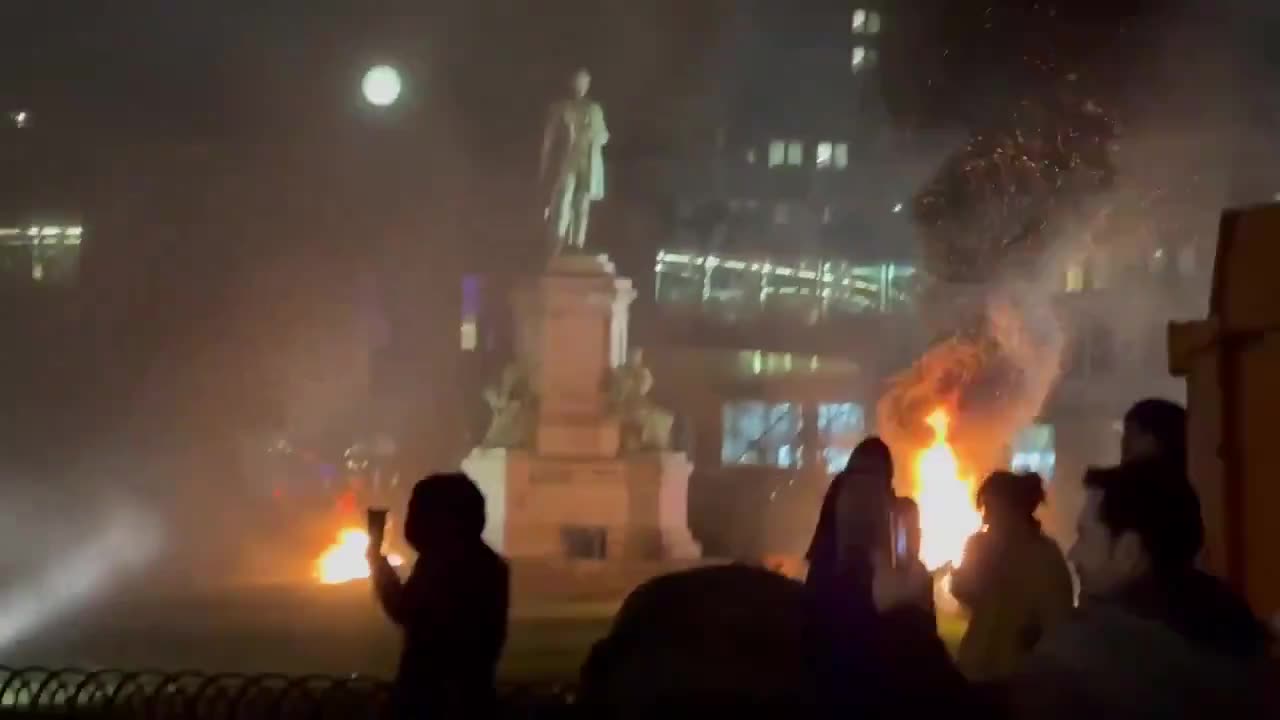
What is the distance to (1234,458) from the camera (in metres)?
7.34

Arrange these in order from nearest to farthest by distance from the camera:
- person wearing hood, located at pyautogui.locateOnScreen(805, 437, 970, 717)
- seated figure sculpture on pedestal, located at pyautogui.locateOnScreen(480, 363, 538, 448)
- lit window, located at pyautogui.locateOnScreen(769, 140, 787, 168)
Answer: person wearing hood, located at pyautogui.locateOnScreen(805, 437, 970, 717)
seated figure sculpture on pedestal, located at pyautogui.locateOnScreen(480, 363, 538, 448)
lit window, located at pyautogui.locateOnScreen(769, 140, 787, 168)

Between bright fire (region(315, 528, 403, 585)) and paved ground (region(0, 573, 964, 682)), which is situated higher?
paved ground (region(0, 573, 964, 682))

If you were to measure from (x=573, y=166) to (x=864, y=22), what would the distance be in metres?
35.4

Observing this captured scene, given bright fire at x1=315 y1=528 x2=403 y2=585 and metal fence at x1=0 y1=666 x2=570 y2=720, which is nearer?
metal fence at x1=0 y1=666 x2=570 y2=720

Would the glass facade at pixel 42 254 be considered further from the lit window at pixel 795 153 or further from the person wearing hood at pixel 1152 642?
the person wearing hood at pixel 1152 642

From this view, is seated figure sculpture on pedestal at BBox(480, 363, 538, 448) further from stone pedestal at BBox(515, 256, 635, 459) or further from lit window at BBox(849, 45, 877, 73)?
lit window at BBox(849, 45, 877, 73)

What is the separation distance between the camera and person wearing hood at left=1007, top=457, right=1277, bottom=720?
335 cm

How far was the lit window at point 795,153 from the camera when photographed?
51031 millimetres

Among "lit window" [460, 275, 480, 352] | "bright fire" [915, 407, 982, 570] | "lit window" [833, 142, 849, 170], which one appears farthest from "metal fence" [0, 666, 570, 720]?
"lit window" [833, 142, 849, 170]

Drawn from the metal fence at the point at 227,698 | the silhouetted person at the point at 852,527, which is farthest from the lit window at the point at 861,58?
the silhouetted person at the point at 852,527

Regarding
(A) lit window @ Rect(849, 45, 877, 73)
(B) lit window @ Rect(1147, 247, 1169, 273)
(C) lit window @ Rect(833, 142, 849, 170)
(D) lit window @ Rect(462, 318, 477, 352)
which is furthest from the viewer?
(A) lit window @ Rect(849, 45, 877, 73)

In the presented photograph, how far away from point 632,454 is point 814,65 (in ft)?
107

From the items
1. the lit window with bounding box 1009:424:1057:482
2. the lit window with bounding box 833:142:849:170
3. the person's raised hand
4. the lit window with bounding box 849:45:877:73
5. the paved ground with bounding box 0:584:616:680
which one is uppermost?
the lit window with bounding box 849:45:877:73

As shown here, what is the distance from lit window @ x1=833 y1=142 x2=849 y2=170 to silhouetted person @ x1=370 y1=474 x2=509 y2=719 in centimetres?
4507
